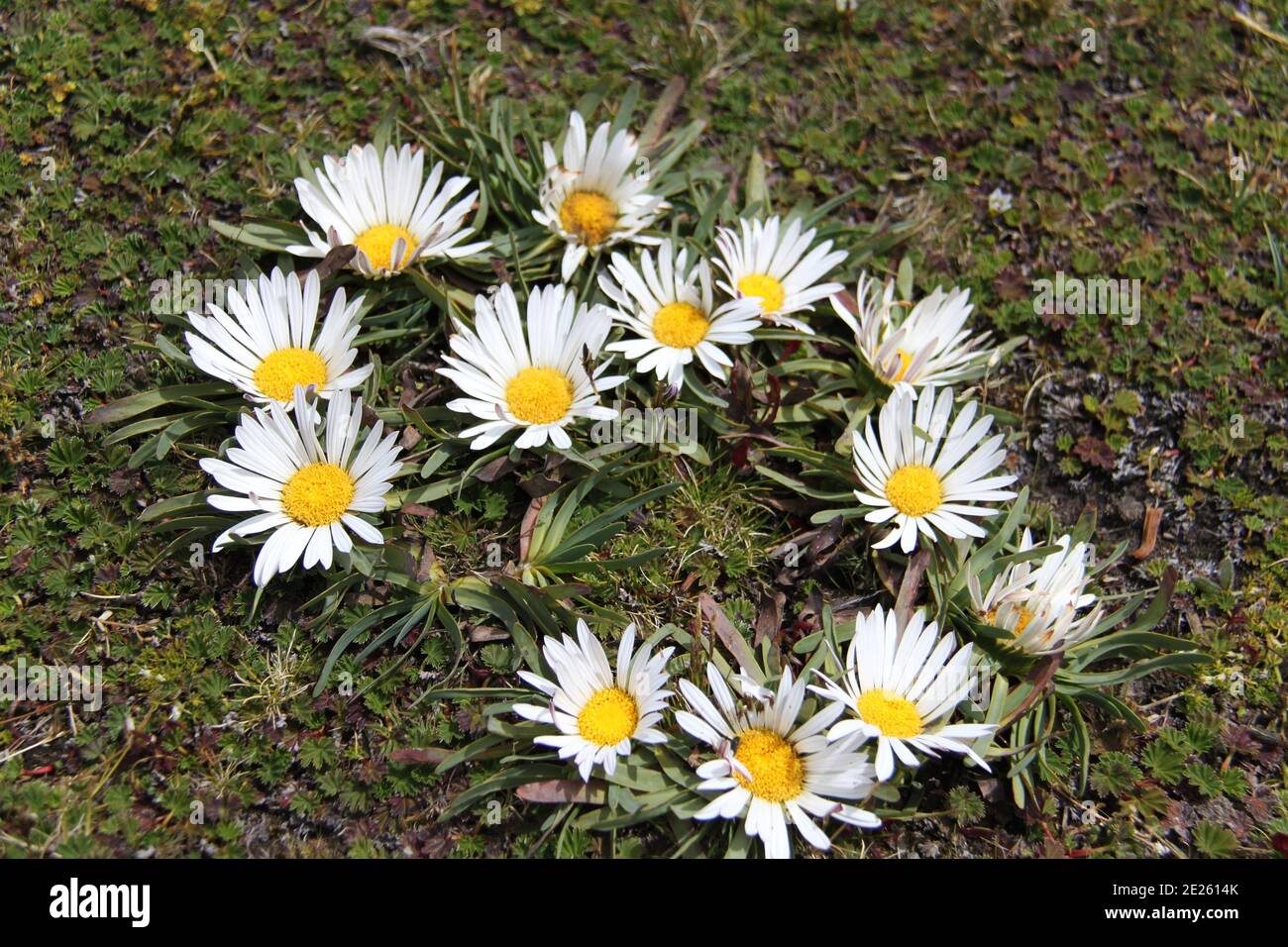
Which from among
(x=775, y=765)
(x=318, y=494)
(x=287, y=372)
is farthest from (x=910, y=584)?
(x=287, y=372)

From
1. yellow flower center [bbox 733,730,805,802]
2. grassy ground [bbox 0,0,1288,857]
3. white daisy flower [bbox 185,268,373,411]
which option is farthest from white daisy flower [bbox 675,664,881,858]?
white daisy flower [bbox 185,268,373,411]

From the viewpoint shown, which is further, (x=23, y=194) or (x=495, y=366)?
(x=23, y=194)

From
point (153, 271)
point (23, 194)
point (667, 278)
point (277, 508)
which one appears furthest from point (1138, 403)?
point (23, 194)

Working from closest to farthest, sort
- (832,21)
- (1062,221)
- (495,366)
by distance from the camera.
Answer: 1. (495,366)
2. (1062,221)
3. (832,21)

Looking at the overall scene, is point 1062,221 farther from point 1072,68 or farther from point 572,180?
point 572,180

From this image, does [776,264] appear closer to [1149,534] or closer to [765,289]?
[765,289]

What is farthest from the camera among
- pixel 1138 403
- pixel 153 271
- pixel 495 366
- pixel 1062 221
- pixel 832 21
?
pixel 832 21
